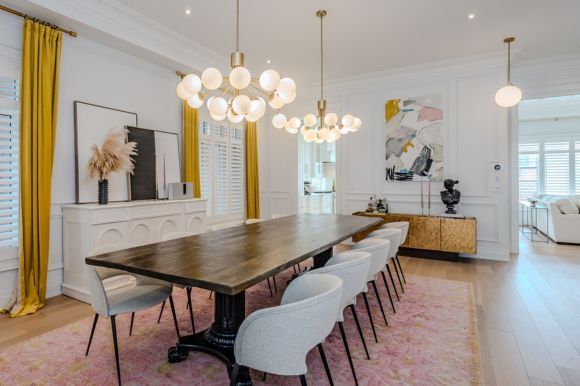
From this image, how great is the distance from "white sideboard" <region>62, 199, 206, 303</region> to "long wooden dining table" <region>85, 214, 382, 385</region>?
4.15ft

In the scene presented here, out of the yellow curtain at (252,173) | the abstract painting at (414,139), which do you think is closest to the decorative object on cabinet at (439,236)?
the abstract painting at (414,139)

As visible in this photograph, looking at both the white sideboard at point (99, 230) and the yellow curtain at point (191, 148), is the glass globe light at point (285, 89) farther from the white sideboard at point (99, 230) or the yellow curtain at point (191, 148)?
the yellow curtain at point (191, 148)

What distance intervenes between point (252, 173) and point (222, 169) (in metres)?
0.80

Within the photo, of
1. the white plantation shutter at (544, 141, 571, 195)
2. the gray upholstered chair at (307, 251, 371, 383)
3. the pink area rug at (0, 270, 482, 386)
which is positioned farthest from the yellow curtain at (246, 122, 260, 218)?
the white plantation shutter at (544, 141, 571, 195)

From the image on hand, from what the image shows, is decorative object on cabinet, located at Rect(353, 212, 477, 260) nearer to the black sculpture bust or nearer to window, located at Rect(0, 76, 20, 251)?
the black sculpture bust

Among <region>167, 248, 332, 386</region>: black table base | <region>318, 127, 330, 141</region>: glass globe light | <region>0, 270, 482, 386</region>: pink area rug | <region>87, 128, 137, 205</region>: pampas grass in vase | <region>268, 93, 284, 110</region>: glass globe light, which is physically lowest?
<region>0, 270, 482, 386</region>: pink area rug

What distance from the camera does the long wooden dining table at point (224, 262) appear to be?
1631mm

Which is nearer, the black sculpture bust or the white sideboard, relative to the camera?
the white sideboard

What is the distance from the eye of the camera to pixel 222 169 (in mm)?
5762

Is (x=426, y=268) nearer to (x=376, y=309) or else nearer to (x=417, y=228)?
(x=417, y=228)

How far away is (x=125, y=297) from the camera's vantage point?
223 cm

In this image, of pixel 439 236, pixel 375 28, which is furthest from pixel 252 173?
pixel 439 236

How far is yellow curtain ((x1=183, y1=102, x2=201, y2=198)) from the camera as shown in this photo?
192 inches

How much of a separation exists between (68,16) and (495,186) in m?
6.00
